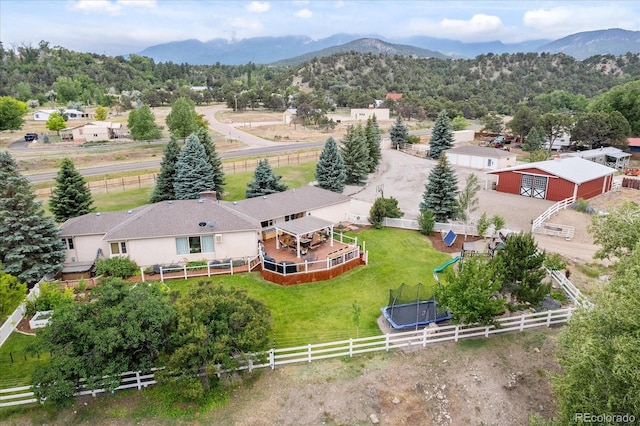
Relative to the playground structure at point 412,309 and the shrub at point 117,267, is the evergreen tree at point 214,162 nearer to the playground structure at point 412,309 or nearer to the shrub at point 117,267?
the shrub at point 117,267

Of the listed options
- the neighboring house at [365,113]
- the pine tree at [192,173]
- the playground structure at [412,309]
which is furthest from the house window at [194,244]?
the neighboring house at [365,113]

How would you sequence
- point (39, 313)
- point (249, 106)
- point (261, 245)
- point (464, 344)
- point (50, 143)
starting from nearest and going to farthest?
point (464, 344), point (39, 313), point (261, 245), point (50, 143), point (249, 106)

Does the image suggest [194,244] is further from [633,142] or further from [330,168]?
[633,142]

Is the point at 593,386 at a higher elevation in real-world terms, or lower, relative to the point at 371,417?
higher

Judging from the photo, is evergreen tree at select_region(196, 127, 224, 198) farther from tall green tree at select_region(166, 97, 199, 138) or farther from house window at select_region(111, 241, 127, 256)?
tall green tree at select_region(166, 97, 199, 138)

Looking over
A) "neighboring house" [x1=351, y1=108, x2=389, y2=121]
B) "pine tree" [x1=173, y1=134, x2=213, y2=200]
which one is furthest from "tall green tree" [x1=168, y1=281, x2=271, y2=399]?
"neighboring house" [x1=351, y1=108, x2=389, y2=121]

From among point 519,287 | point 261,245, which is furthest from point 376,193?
point 519,287

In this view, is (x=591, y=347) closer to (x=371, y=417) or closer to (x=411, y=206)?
(x=371, y=417)

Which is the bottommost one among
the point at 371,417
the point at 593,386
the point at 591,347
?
the point at 371,417
